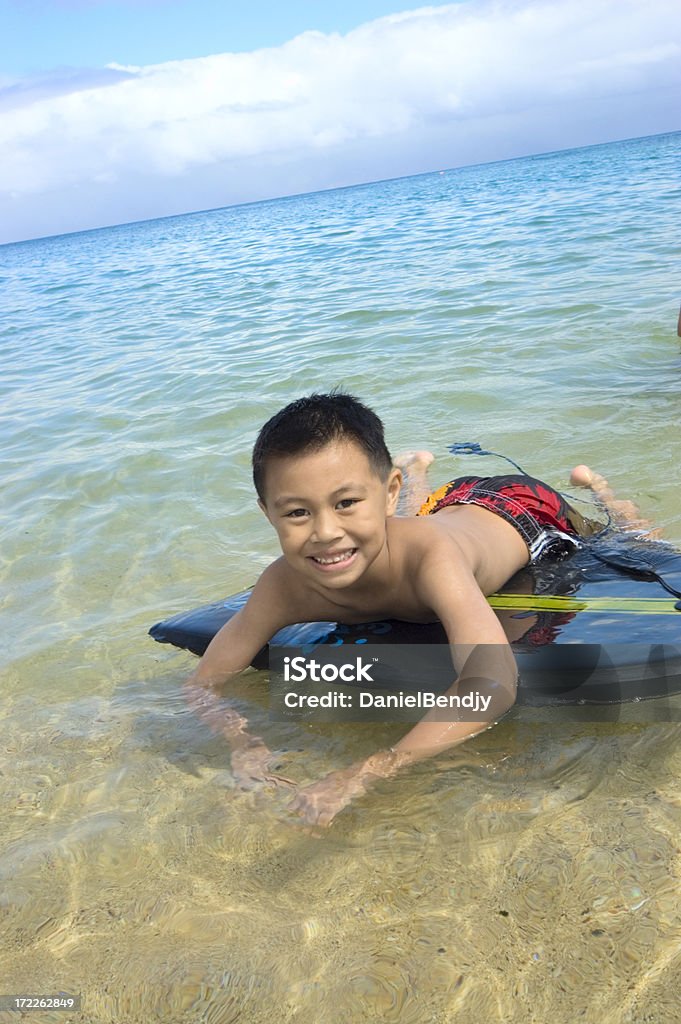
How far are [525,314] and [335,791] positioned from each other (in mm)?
7086

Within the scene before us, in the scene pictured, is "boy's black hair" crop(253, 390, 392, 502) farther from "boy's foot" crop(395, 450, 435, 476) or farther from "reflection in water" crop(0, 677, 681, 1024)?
"boy's foot" crop(395, 450, 435, 476)

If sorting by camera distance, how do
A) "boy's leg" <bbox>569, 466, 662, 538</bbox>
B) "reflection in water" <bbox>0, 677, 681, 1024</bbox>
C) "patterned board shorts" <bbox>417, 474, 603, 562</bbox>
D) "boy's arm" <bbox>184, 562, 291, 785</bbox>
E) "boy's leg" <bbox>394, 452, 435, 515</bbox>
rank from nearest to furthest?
"reflection in water" <bbox>0, 677, 681, 1024</bbox>, "boy's arm" <bbox>184, 562, 291, 785</bbox>, "patterned board shorts" <bbox>417, 474, 603, 562</bbox>, "boy's leg" <bbox>569, 466, 662, 538</bbox>, "boy's leg" <bbox>394, 452, 435, 515</bbox>

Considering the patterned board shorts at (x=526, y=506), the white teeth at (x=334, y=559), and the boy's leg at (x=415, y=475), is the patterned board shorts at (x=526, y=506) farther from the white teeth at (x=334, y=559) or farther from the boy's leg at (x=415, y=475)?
the boy's leg at (x=415, y=475)

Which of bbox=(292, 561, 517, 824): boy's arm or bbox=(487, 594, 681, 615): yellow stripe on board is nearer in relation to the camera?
bbox=(292, 561, 517, 824): boy's arm

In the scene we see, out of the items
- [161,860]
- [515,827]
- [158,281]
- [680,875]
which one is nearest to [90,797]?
[161,860]

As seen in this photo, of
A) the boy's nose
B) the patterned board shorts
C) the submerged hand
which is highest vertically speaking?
the boy's nose

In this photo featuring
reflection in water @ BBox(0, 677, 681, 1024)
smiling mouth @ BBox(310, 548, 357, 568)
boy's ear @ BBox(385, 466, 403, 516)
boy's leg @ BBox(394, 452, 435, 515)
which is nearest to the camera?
reflection in water @ BBox(0, 677, 681, 1024)

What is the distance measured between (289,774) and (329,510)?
2.53 ft

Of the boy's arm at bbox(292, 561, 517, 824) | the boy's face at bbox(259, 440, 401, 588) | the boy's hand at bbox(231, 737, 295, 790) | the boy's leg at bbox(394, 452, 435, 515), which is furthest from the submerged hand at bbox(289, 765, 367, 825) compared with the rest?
the boy's leg at bbox(394, 452, 435, 515)

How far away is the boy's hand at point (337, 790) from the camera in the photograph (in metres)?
2.27

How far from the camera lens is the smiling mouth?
2355 mm

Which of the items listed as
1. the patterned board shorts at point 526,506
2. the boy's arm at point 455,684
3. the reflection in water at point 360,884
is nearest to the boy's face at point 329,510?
the boy's arm at point 455,684

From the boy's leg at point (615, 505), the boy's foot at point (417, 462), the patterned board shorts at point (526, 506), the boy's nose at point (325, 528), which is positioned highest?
the boy's nose at point (325, 528)

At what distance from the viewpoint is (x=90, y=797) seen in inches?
99.2
